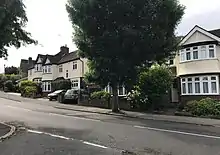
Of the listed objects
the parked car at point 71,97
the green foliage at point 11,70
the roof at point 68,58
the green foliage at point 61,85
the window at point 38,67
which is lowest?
the parked car at point 71,97

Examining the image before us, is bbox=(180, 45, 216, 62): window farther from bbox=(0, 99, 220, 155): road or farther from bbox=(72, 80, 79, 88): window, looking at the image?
bbox=(72, 80, 79, 88): window

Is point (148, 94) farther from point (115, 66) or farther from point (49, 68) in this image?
point (49, 68)

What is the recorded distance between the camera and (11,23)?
53.3 feet

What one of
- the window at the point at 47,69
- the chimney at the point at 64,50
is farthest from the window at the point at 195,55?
the chimney at the point at 64,50

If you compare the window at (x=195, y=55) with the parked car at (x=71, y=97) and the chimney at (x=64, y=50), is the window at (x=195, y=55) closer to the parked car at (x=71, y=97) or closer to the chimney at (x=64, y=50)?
the parked car at (x=71, y=97)

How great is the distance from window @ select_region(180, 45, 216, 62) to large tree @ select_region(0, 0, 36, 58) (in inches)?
704

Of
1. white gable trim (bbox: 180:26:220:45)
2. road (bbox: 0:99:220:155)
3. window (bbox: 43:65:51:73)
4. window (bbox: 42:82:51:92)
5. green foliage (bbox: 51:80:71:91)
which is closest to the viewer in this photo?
road (bbox: 0:99:220:155)

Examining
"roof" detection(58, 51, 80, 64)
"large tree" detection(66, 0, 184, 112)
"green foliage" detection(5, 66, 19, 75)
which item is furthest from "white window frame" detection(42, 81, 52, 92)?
"green foliage" detection(5, 66, 19, 75)

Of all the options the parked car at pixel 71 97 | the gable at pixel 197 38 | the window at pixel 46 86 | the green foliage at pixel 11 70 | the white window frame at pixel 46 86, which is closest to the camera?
the gable at pixel 197 38

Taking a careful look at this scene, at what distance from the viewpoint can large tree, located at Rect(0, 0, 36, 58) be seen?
50.2 ft

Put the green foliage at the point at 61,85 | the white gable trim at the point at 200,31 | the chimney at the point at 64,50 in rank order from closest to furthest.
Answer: the white gable trim at the point at 200,31 < the green foliage at the point at 61,85 < the chimney at the point at 64,50

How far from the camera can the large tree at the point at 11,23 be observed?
15.3 m

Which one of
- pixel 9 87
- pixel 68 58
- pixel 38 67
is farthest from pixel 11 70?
pixel 68 58

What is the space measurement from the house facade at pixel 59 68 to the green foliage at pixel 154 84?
2177 centimetres
